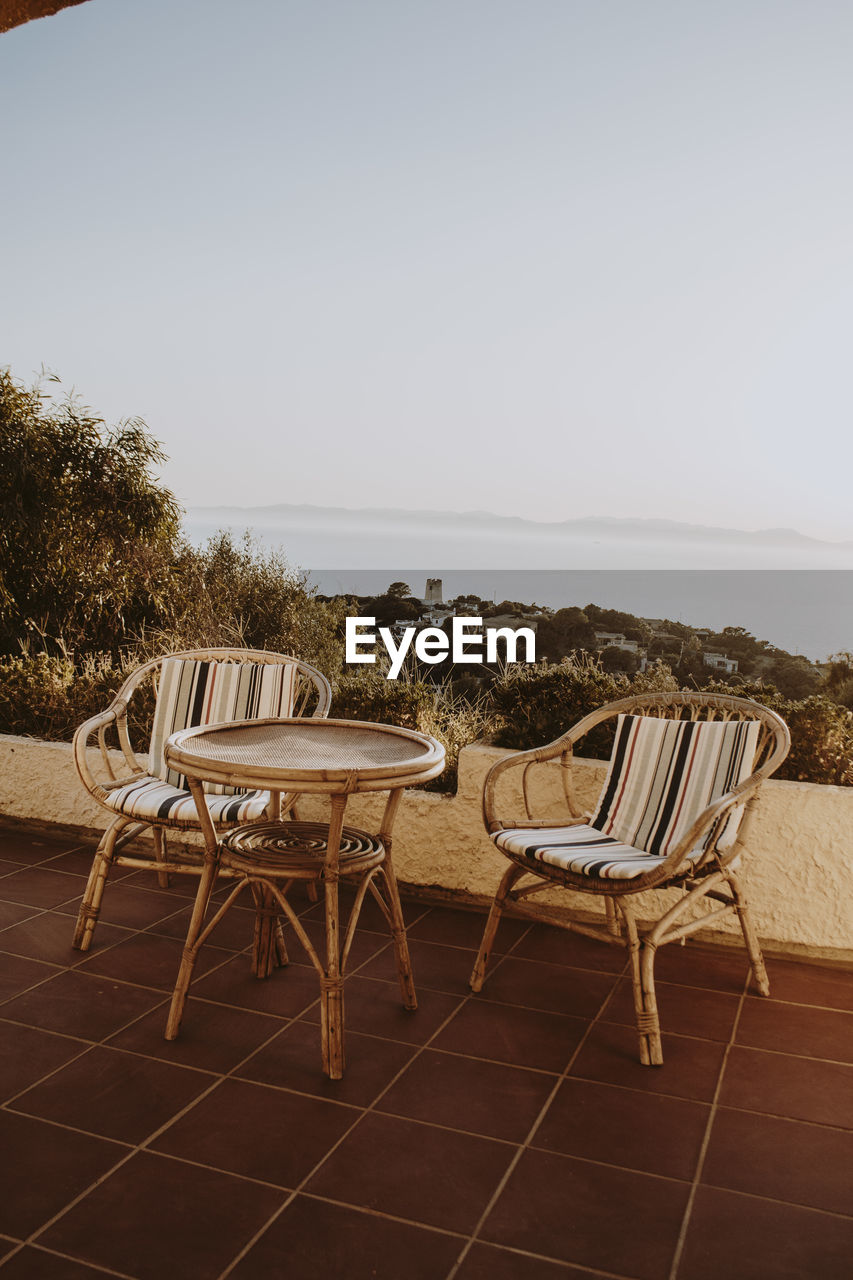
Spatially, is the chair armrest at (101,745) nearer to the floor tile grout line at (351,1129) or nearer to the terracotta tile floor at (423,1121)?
the terracotta tile floor at (423,1121)

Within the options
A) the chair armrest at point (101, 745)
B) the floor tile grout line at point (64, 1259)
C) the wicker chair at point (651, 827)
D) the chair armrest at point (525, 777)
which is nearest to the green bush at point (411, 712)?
the chair armrest at point (525, 777)

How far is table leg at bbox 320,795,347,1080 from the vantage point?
A: 217cm

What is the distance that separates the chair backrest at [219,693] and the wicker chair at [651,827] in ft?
2.98

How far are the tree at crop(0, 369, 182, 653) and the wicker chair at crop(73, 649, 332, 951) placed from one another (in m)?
5.79

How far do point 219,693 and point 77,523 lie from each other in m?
7.24

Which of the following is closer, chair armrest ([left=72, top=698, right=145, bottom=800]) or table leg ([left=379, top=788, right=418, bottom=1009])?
table leg ([left=379, top=788, right=418, bottom=1009])

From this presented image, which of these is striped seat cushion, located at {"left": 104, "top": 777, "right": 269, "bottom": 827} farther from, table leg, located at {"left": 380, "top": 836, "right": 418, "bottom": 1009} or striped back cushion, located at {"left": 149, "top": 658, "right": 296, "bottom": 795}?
table leg, located at {"left": 380, "top": 836, "right": 418, "bottom": 1009}

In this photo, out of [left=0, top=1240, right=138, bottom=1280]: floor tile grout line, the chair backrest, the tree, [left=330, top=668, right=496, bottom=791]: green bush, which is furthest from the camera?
the tree

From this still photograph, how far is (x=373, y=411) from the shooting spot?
970cm

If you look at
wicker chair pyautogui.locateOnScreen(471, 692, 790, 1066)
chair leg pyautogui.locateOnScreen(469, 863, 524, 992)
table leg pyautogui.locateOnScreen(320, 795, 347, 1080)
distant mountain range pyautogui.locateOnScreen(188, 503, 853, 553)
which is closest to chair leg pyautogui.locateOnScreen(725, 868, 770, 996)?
wicker chair pyautogui.locateOnScreen(471, 692, 790, 1066)

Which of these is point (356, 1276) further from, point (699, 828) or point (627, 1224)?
point (699, 828)

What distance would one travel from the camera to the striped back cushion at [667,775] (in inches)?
105

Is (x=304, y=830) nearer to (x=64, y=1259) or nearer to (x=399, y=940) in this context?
(x=399, y=940)

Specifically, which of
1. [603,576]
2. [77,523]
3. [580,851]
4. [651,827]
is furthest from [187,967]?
[603,576]
